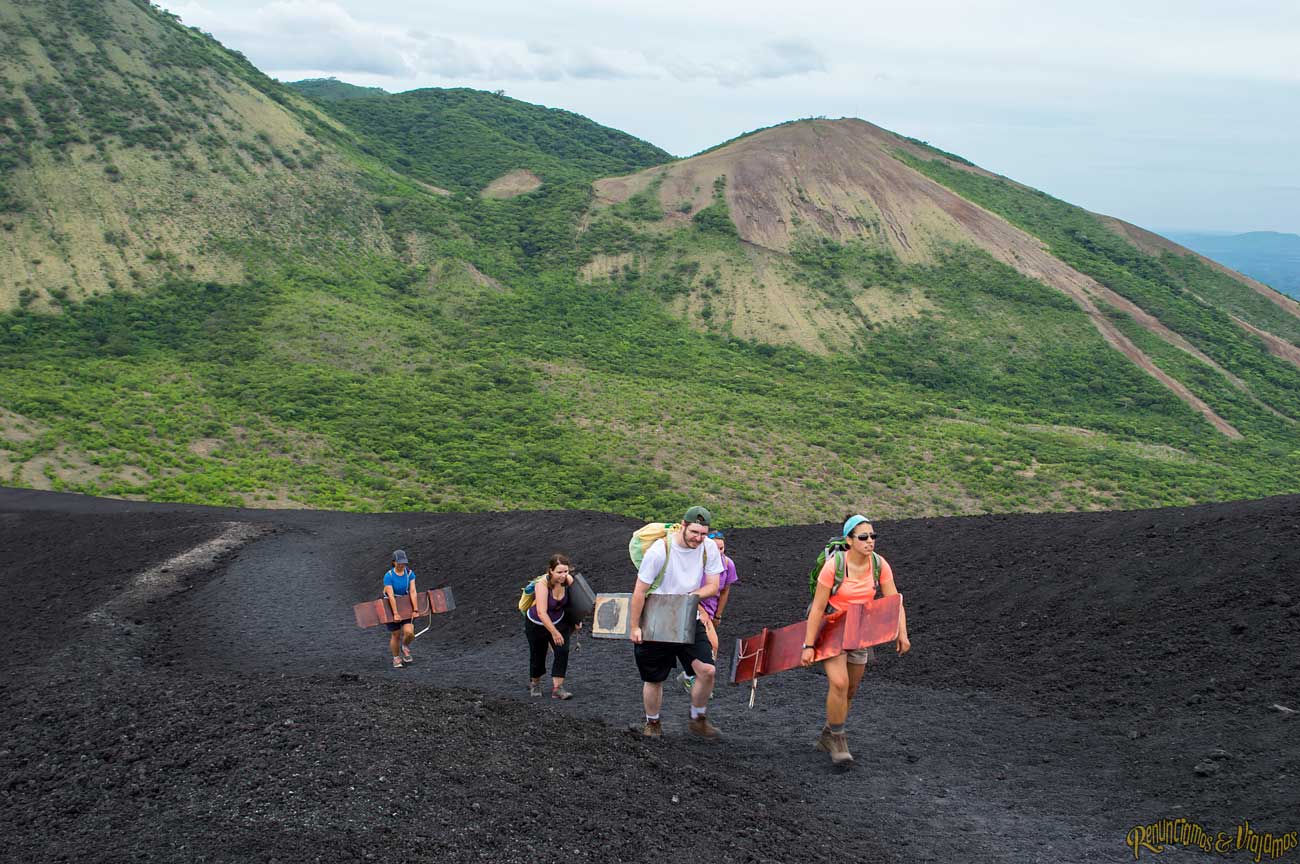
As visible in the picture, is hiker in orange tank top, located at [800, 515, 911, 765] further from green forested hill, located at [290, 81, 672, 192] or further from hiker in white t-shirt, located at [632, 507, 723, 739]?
green forested hill, located at [290, 81, 672, 192]

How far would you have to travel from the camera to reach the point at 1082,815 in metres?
5.99

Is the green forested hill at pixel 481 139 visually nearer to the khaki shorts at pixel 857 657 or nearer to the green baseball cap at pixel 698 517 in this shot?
the green baseball cap at pixel 698 517

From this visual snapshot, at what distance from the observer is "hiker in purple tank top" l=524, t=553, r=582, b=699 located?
8.03 metres

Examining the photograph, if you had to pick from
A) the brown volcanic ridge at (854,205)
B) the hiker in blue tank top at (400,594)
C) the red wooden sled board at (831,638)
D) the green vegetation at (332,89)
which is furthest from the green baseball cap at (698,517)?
the green vegetation at (332,89)

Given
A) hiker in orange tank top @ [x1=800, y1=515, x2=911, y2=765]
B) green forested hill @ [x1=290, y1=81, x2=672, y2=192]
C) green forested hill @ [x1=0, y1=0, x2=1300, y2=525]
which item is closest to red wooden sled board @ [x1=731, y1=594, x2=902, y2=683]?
hiker in orange tank top @ [x1=800, y1=515, x2=911, y2=765]

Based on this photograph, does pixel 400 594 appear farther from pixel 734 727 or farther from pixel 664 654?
pixel 664 654

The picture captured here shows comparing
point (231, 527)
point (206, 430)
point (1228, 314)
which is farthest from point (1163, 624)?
point (1228, 314)

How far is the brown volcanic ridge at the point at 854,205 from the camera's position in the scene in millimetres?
59000

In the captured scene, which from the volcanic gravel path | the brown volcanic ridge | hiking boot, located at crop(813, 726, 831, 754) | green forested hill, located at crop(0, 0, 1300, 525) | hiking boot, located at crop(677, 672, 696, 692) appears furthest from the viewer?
the brown volcanic ridge

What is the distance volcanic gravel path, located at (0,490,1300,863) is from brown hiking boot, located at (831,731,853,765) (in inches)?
4.3

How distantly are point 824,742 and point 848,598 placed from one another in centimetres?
124

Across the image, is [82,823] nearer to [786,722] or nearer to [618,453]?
[786,722]

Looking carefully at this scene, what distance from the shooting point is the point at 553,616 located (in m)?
8.12

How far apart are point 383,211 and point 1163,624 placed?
57187 mm
